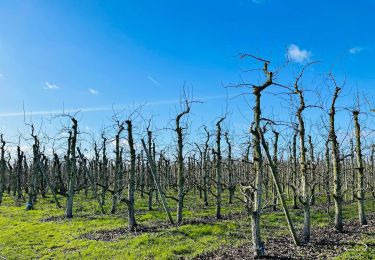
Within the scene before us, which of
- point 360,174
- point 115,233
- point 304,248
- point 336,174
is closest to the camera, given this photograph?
point 304,248

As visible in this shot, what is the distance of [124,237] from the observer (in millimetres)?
22141

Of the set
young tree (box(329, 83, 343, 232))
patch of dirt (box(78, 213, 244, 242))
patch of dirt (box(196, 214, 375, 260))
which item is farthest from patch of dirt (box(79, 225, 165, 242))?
young tree (box(329, 83, 343, 232))

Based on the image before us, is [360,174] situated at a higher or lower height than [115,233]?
higher

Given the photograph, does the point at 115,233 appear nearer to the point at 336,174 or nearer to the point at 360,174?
the point at 336,174

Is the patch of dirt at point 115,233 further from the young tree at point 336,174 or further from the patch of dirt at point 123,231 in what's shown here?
the young tree at point 336,174

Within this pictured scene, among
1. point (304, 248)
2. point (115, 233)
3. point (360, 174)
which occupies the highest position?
point (360, 174)

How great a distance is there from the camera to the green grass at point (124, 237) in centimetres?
1836

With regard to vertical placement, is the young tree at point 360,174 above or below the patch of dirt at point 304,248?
above

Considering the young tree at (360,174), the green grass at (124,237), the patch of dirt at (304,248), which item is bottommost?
the green grass at (124,237)

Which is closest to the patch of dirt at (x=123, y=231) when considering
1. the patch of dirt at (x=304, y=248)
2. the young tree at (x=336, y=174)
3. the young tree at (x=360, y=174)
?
the patch of dirt at (x=304, y=248)

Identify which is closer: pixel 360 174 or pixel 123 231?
pixel 123 231

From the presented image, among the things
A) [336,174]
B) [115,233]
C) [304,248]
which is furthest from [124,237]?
[336,174]

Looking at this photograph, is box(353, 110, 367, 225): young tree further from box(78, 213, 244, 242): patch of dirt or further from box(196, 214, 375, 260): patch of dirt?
box(78, 213, 244, 242): patch of dirt

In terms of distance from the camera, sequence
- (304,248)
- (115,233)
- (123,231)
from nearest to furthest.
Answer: (304,248)
(115,233)
(123,231)
